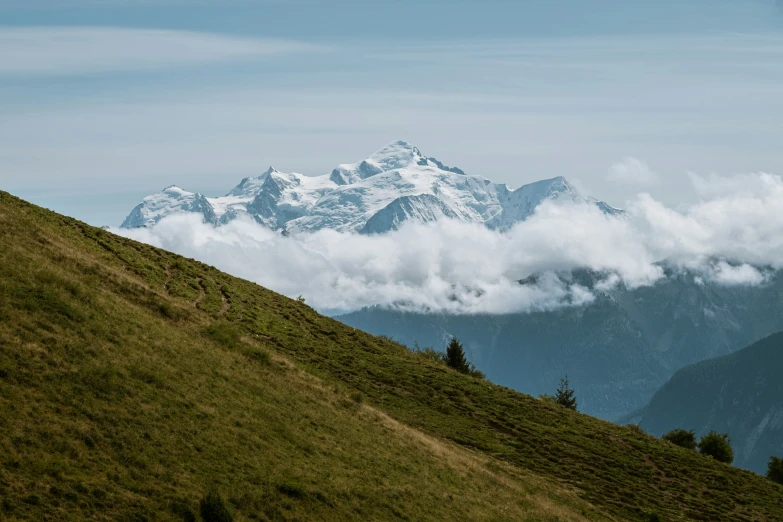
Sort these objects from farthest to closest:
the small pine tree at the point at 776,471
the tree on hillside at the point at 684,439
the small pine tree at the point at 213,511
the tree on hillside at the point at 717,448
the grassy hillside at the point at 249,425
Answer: the small pine tree at the point at 776,471 < the tree on hillside at the point at 684,439 < the tree on hillside at the point at 717,448 < the grassy hillside at the point at 249,425 < the small pine tree at the point at 213,511

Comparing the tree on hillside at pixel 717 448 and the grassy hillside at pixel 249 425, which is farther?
the tree on hillside at pixel 717 448

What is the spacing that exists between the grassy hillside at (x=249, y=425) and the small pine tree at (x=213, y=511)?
2.20ft

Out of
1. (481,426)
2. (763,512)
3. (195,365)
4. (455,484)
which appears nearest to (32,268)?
(195,365)

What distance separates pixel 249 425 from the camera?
40781 mm

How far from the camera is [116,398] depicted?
35.9m

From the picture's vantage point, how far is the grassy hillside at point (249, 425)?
1246 inches

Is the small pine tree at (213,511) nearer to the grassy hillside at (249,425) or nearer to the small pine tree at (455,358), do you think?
the grassy hillside at (249,425)

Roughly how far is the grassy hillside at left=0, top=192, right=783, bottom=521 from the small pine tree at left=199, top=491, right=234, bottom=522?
0.67 meters

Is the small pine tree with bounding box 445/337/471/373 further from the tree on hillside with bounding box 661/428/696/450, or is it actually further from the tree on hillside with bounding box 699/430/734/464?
the tree on hillside with bounding box 699/430/734/464

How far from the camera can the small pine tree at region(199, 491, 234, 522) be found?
100 feet

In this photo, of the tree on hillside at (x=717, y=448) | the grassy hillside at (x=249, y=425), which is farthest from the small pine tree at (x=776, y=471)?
the grassy hillside at (x=249, y=425)

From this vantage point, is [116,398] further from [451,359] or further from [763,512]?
[451,359]

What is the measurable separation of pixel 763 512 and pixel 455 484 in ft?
103

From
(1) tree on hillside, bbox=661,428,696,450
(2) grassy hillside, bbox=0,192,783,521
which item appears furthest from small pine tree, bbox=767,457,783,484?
(2) grassy hillside, bbox=0,192,783,521
